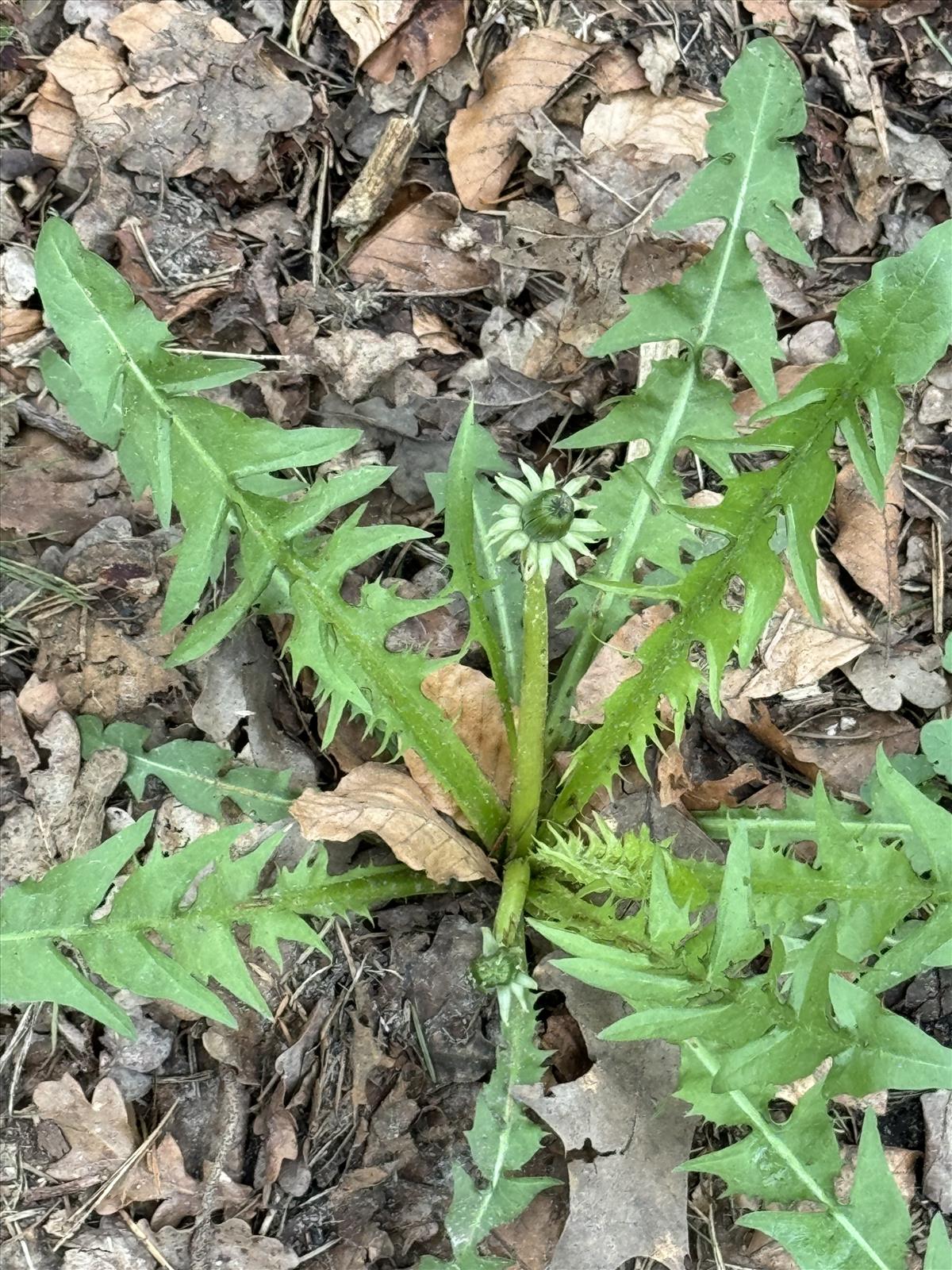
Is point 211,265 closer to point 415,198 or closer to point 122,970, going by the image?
point 415,198

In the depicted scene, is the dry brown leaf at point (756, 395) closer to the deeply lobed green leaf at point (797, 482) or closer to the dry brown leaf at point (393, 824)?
the deeply lobed green leaf at point (797, 482)

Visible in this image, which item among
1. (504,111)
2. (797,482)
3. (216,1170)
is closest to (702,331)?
(797,482)

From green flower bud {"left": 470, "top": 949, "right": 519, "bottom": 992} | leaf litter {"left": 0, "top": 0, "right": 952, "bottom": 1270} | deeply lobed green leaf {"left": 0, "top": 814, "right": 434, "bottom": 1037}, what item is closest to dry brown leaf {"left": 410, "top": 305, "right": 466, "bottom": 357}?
leaf litter {"left": 0, "top": 0, "right": 952, "bottom": 1270}

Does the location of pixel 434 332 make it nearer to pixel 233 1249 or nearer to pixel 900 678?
pixel 900 678

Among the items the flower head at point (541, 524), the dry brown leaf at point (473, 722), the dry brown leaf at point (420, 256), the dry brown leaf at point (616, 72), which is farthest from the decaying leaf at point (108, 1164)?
the dry brown leaf at point (616, 72)

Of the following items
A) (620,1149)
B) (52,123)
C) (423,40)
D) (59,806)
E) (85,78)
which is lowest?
(620,1149)
